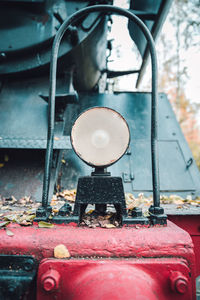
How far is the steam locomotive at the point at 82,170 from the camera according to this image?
0.68 metres

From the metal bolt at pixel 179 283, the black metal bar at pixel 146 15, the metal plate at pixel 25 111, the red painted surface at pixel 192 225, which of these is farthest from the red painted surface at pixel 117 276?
the black metal bar at pixel 146 15

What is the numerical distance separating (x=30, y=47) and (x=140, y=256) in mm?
1848

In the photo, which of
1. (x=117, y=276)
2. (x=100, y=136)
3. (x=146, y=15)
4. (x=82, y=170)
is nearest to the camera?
(x=117, y=276)

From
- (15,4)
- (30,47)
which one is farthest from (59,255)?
(15,4)

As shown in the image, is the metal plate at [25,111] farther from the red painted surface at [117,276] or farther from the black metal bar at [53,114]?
the red painted surface at [117,276]

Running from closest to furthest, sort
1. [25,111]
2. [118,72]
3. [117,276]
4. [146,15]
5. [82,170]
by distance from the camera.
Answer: [117,276], [82,170], [25,111], [146,15], [118,72]

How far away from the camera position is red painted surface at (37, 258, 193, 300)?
0.63m

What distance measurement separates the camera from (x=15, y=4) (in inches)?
72.6

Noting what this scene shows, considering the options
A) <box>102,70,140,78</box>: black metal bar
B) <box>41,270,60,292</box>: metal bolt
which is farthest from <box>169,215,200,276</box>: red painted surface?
<box>102,70,140,78</box>: black metal bar

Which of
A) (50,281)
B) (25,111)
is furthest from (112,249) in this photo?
(25,111)

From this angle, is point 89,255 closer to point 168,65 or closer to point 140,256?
point 140,256

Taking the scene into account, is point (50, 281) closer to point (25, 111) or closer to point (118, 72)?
point (25, 111)

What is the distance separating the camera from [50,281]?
2.13 feet

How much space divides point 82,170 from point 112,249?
96cm
